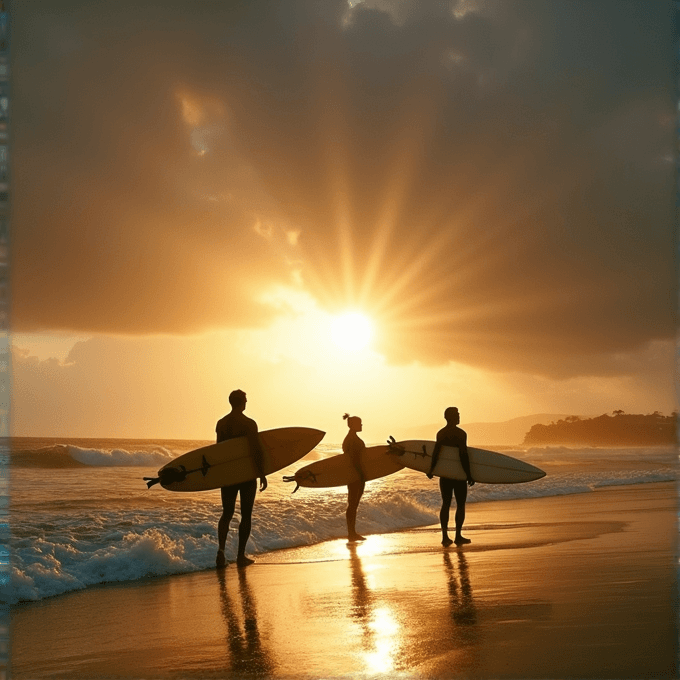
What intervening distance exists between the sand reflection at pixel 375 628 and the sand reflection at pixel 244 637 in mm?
620

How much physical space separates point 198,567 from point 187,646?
14.0ft

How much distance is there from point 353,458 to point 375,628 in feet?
20.0

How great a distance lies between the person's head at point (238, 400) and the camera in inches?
372

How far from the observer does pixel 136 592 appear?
26.8ft

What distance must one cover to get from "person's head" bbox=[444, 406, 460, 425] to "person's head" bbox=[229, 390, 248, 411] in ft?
9.93

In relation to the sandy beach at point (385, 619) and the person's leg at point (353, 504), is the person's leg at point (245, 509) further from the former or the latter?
the person's leg at point (353, 504)

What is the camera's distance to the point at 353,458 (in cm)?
1162

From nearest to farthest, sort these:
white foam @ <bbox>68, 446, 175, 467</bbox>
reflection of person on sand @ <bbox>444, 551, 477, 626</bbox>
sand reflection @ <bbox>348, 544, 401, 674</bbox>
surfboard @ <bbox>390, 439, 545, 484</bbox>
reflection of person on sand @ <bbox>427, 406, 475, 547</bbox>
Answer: sand reflection @ <bbox>348, 544, 401, 674</bbox>, reflection of person on sand @ <bbox>444, 551, 477, 626</bbox>, reflection of person on sand @ <bbox>427, 406, 475, 547</bbox>, surfboard @ <bbox>390, 439, 545, 484</bbox>, white foam @ <bbox>68, 446, 175, 467</bbox>

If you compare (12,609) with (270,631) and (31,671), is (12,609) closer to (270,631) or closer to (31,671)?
(31,671)

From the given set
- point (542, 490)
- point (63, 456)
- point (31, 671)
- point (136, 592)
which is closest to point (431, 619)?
point (31, 671)

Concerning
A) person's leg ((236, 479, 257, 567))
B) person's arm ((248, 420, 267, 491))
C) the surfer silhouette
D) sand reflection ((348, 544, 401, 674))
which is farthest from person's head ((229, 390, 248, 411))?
sand reflection ((348, 544, 401, 674))

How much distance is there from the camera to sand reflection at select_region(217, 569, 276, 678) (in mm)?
4779

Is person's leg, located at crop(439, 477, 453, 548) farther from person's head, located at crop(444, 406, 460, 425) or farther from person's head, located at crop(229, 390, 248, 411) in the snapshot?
person's head, located at crop(229, 390, 248, 411)

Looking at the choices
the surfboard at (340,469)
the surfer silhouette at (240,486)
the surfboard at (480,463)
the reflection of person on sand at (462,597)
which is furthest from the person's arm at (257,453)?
the surfboard at (480,463)
